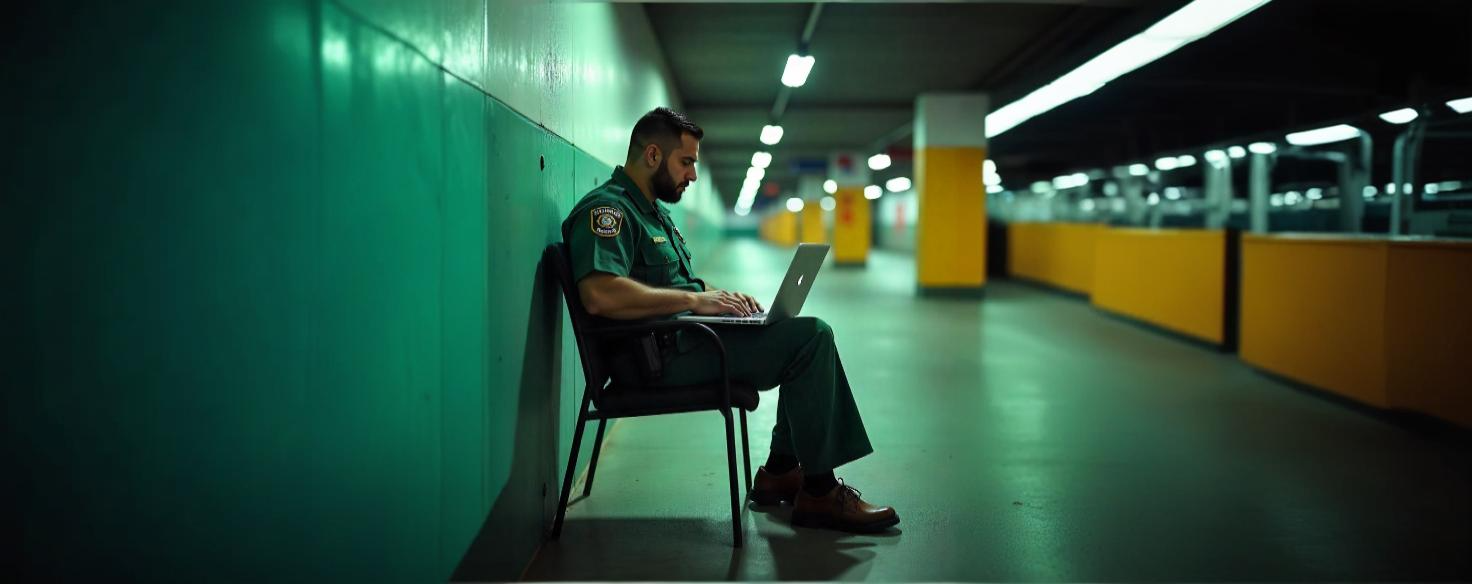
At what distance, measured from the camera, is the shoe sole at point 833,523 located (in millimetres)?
3104

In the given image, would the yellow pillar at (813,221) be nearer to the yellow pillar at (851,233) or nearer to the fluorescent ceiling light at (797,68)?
the yellow pillar at (851,233)

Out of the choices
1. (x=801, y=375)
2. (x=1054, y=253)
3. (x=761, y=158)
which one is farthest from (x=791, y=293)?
(x=761, y=158)

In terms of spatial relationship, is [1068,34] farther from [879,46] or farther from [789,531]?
[789,531]

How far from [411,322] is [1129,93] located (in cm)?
1300

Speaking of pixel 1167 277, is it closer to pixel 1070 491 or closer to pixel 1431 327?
pixel 1431 327

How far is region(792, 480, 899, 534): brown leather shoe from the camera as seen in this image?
10.2 feet

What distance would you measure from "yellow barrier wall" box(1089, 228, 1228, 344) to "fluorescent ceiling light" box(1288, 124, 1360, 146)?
1.89m

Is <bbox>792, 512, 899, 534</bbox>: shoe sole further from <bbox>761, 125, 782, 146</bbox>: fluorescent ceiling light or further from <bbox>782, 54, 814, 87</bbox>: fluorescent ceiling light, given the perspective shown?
<bbox>761, 125, 782, 146</bbox>: fluorescent ceiling light

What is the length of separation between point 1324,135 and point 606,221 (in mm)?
9449

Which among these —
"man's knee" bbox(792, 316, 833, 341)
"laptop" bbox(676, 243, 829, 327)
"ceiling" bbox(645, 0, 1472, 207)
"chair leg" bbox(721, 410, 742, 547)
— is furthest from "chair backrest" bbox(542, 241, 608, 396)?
"ceiling" bbox(645, 0, 1472, 207)

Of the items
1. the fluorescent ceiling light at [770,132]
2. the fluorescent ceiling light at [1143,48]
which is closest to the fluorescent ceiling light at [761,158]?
the fluorescent ceiling light at [770,132]

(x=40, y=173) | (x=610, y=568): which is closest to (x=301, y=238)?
(x=40, y=173)

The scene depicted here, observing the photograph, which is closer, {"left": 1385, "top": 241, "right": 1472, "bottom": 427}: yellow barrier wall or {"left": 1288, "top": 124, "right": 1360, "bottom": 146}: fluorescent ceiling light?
{"left": 1385, "top": 241, "right": 1472, "bottom": 427}: yellow barrier wall

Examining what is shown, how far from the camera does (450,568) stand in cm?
226
